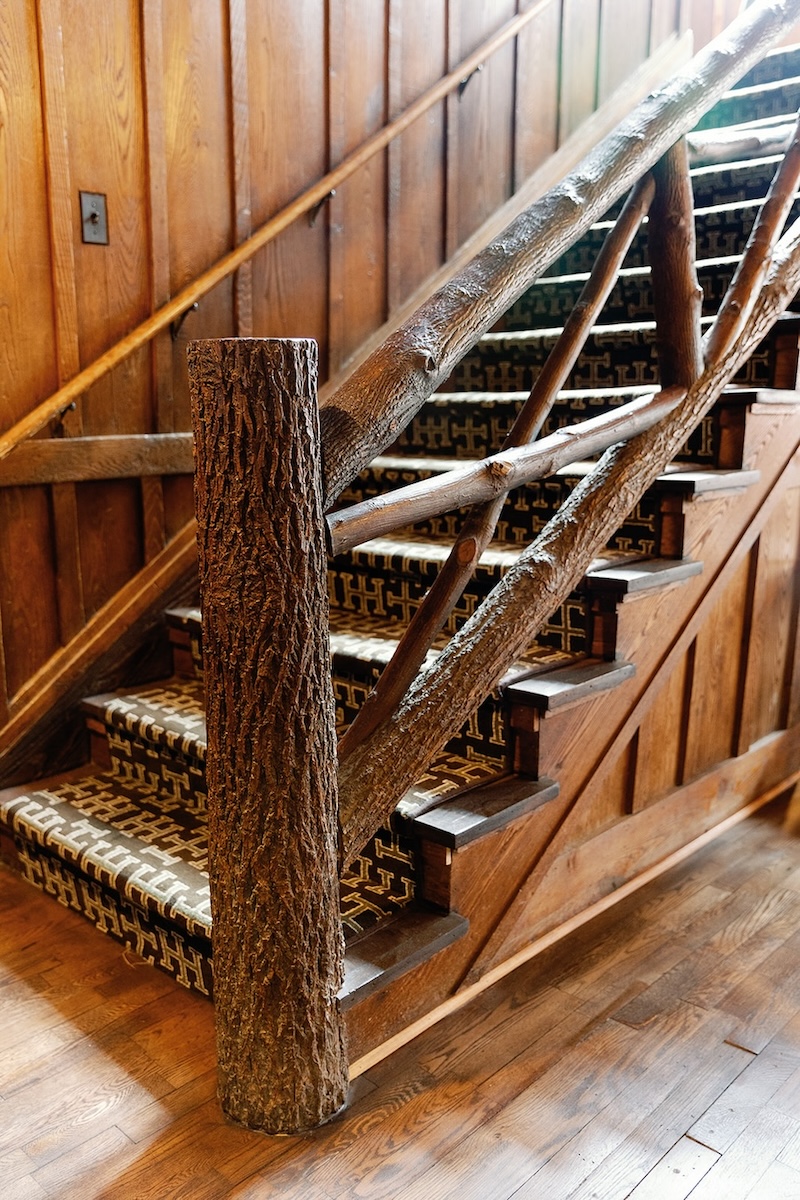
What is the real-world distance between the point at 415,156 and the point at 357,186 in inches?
12.1

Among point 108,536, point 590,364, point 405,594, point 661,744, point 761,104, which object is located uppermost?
point 761,104

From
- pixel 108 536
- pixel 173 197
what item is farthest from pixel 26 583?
pixel 173 197

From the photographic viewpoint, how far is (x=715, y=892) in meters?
2.40

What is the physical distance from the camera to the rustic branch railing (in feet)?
4.88

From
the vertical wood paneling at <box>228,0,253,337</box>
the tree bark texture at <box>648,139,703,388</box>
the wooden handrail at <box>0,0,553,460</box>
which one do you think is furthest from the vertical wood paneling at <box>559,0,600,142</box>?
the tree bark texture at <box>648,139,703,388</box>

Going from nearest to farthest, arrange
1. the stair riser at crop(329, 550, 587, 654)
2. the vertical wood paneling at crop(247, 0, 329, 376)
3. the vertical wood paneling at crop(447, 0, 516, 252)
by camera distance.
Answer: the stair riser at crop(329, 550, 587, 654)
the vertical wood paneling at crop(247, 0, 329, 376)
the vertical wood paneling at crop(447, 0, 516, 252)

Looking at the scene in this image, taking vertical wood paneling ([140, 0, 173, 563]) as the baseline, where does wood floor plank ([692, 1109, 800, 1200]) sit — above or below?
below

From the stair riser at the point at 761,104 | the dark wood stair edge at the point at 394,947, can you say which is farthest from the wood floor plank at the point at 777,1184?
the stair riser at the point at 761,104

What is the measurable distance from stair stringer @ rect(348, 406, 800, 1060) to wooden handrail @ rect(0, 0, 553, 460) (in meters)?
1.44

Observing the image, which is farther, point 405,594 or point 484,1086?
point 405,594

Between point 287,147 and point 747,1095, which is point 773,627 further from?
point 287,147

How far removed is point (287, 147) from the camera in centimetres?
294

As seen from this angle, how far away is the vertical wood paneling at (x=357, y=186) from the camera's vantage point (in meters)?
3.03

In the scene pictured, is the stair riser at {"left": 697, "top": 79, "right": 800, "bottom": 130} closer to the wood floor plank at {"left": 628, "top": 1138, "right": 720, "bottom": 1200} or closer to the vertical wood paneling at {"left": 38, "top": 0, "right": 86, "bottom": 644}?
the vertical wood paneling at {"left": 38, "top": 0, "right": 86, "bottom": 644}
